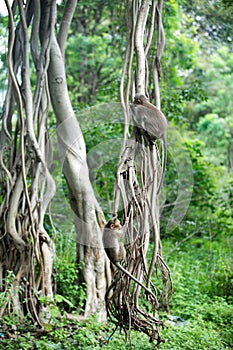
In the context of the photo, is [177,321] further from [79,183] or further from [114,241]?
[114,241]

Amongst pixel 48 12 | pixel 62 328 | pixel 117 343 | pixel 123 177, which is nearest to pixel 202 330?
pixel 117 343

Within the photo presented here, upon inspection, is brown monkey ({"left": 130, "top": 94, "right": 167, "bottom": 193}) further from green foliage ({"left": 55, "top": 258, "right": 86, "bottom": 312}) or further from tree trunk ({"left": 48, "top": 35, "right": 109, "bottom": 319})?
green foliage ({"left": 55, "top": 258, "right": 86, "bottom": 312})

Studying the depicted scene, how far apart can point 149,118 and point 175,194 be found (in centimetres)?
400

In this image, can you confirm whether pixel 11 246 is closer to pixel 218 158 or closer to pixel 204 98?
pixel 204 98

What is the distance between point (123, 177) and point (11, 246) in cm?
138

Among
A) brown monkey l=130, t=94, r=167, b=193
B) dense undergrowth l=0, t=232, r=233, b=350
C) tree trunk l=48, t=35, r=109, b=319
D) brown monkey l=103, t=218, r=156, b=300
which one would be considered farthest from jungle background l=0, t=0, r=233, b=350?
brown monkey l=130, t=94, r=167, b=193

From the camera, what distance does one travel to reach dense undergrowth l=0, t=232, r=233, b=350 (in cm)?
266

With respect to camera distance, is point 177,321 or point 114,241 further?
point 177,321

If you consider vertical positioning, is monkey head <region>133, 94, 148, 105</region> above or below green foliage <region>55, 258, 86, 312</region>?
above

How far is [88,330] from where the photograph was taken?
2939 mm

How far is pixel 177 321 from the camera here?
348 centimetres

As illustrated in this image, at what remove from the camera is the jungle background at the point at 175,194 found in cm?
288

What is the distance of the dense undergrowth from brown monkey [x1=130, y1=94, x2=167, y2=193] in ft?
3.42

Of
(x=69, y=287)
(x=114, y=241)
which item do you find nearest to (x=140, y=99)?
(x=114, y=241)
